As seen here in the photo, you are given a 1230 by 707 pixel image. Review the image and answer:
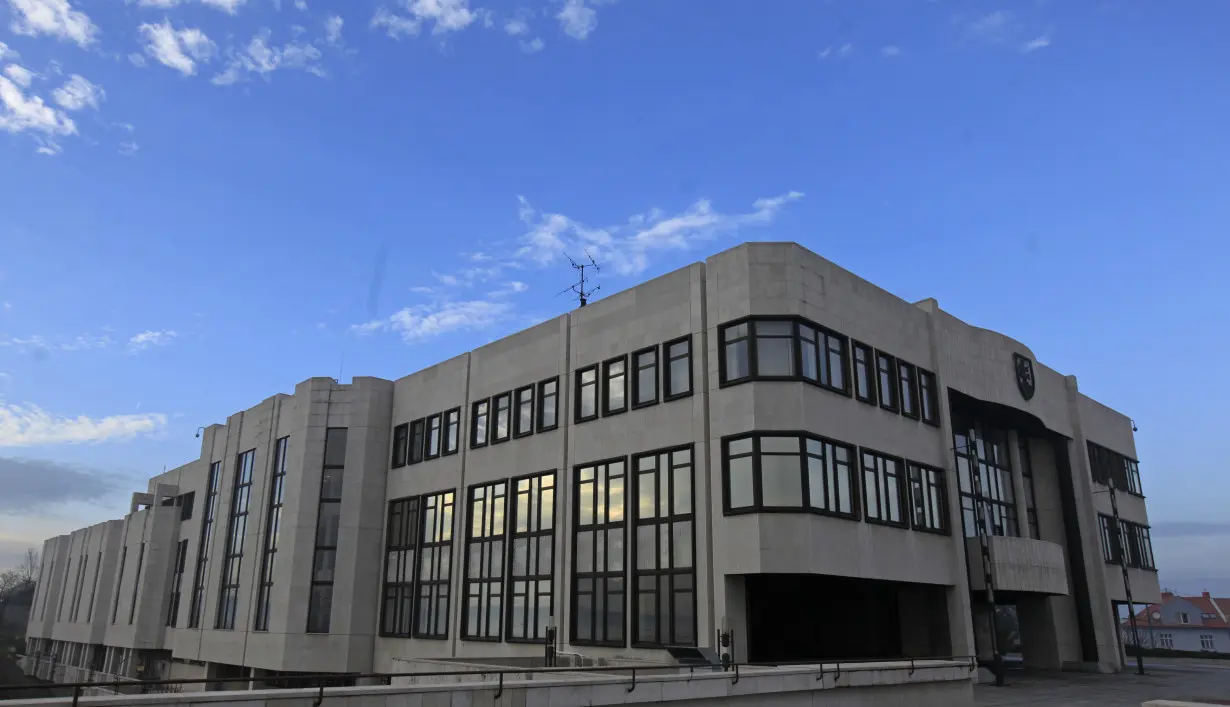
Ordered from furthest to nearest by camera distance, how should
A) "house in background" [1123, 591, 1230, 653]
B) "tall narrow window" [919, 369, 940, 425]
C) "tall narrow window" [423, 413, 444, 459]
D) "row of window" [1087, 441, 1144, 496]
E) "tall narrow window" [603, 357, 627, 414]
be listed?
"house in background" [1123, 591, 1230, 653]
"row of window" [1087, 441, 1144, 496]
"tall narrow window" [423, 413, 444, 459]
"tall narrow window" [919, 369, 940, 425]
"tall narrow window" [603, 357, 627, 414]

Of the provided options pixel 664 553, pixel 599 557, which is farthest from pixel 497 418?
pixel 664 553

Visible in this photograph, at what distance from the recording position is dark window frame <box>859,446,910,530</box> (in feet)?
105

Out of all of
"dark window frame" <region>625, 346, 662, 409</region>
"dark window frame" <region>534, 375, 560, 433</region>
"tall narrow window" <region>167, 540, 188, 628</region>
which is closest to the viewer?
"dark window frame" <region>625, 346, 662, 409</region>

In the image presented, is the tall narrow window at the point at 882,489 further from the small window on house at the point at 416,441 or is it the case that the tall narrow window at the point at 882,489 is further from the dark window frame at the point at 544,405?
the small window on house at the point at 416,441

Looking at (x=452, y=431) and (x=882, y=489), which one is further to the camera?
(x=452, y=431)

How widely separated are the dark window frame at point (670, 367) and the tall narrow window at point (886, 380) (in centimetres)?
787

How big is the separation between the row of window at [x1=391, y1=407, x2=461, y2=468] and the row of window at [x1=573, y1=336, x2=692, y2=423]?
33.4 feet

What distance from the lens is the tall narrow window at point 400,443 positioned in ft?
157

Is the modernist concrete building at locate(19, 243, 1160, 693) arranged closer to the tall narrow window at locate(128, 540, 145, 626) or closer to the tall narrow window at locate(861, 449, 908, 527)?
the tall narrow window at locate(861, 449, 908, 527)

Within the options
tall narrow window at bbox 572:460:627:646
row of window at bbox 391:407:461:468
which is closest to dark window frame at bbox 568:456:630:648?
tall narrow window at bbox 572:460:627:646

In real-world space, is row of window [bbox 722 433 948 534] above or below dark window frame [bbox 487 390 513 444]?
below

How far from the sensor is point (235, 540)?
52.7 metres

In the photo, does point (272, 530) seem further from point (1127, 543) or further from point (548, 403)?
point (1127, 543)

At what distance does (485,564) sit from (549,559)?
497 centimetres
